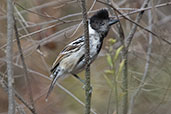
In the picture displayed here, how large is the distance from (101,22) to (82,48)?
1.33 feet

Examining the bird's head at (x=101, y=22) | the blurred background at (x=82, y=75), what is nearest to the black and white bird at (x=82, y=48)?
the bird's head at (x=101, y=22)

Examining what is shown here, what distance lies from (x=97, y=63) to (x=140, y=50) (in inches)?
34.3

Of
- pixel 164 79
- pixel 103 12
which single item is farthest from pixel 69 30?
pixel 164 79

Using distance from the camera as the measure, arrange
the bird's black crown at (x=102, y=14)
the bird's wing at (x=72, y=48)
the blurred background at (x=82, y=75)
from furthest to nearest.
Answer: the blurred background at (x=82, y=75), the bird's wing at (x=72, y=48), the bird's black crown at (x=102, y=14)

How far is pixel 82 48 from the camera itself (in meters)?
4.18

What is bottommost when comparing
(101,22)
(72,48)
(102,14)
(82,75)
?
(82,75)

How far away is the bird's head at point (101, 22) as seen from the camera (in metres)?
4.07

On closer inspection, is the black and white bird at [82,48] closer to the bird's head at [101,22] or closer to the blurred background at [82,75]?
the bird's head at [101,22]

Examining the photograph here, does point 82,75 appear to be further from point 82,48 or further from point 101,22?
point 101,22

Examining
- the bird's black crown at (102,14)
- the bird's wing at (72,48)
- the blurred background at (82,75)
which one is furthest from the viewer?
the blurred background at (82,75)

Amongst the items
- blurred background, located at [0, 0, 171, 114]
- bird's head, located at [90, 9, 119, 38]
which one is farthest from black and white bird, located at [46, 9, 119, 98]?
blurred background, located at [0, 0, 171, 114]

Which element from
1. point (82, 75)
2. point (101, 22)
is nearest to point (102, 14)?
point (101, 22)

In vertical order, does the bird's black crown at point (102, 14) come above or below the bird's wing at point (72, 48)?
above

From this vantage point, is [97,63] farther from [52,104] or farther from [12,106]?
[12,106]
